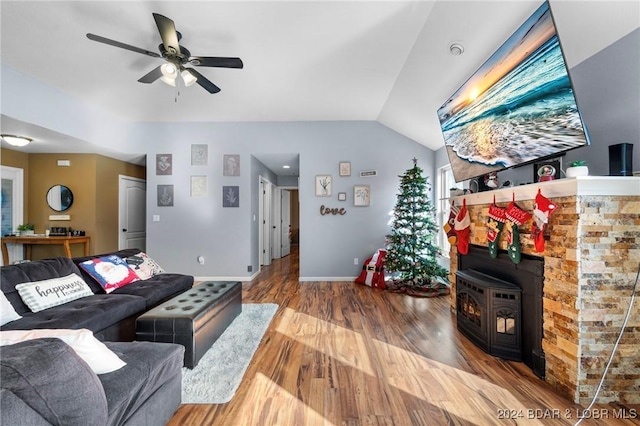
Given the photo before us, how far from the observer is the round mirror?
16.3 ft

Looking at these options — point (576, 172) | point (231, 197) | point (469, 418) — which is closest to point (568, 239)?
point (576, 172)

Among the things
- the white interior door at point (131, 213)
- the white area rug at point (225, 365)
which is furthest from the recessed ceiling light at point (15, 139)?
the white area rug at point (225, 365)

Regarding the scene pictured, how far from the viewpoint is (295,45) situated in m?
3.00

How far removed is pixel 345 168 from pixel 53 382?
4.66 meters

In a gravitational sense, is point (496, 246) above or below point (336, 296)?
above

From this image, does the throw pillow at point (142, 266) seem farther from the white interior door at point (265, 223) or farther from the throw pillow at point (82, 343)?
the white interior door at point (265, 223)

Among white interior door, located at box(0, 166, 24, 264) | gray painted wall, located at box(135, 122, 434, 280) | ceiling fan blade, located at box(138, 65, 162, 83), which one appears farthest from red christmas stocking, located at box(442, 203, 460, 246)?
white interior door, located at box(0, 166, 24, 264)

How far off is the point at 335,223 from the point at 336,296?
4.83 ft

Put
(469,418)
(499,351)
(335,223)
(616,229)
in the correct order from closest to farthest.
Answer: (469,418) → (616,229) → (499,351) → (335,223)

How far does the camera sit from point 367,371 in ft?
6.86

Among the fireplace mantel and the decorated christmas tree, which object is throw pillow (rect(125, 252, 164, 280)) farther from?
the fireplace mantel

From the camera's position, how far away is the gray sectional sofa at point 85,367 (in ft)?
2.57

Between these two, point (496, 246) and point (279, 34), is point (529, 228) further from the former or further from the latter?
point (279, 34)

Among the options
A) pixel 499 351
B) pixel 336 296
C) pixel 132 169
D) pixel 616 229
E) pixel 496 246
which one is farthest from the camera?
pixel 132 169
